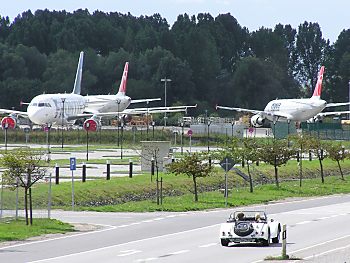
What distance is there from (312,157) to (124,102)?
5286 centimetres

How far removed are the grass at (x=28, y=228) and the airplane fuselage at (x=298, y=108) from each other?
331 ft

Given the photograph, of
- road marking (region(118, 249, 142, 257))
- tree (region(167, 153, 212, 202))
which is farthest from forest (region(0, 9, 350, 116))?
road marking (region(118, 249, 142, 257))

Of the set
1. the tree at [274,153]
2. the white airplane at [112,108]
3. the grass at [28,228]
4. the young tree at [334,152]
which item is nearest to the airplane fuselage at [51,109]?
the white airplane at [112,108]

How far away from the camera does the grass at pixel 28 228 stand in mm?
37562

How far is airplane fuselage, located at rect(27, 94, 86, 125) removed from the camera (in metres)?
116

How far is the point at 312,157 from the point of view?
94188 mm

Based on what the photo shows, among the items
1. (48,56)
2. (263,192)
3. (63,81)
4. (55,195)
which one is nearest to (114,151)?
(263,192)

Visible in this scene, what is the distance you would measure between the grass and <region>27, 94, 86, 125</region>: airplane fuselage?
74.5 meters

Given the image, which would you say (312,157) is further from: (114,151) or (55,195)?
(55,195)

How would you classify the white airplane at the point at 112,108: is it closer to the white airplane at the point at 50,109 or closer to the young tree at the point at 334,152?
the white airplane at the point at 50,109

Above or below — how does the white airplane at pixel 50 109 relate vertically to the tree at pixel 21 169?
above

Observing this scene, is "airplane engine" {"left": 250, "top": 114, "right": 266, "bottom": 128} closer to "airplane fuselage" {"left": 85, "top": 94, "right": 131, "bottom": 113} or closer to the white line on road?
"airplane fuselage" {"left": 85, "top": 94, "right": 131, "bottom": 113}

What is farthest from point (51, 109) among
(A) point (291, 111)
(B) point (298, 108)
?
(B) point (298, 108)

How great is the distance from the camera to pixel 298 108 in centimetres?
14188
